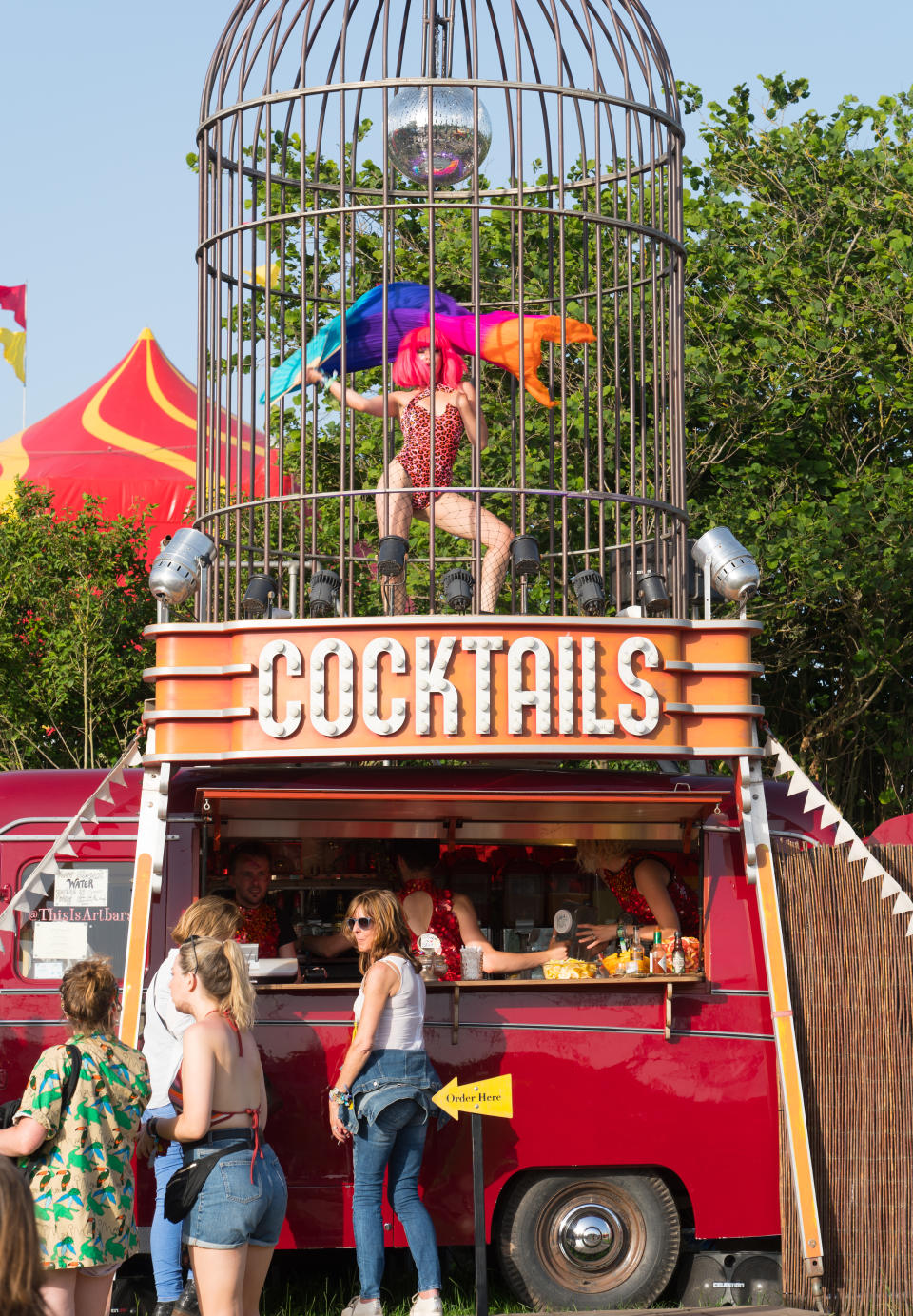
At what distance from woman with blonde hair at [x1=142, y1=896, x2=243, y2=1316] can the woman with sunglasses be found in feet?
2.19

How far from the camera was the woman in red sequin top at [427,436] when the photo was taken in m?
7.72

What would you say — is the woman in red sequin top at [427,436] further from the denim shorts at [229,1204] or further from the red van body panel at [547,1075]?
the denim shorts at [229,1204]

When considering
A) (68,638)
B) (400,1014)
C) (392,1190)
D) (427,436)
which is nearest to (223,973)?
(400,1014)

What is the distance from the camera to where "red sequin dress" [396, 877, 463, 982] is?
787 cm

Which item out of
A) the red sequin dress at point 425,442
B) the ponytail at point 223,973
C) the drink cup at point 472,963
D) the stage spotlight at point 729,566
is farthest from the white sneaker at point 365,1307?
the red sequin dress at point 425,442

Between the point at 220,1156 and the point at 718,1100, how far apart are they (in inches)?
115

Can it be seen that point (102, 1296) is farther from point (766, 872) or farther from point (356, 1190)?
point (766, 872)

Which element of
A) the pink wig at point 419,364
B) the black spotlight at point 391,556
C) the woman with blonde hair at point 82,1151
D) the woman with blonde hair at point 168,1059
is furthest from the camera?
the pink wig at point 419,364

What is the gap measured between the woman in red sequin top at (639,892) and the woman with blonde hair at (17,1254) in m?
5.11

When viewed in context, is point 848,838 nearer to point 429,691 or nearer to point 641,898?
point 641,898

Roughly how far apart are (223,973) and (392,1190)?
172 centimetres

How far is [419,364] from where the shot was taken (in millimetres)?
8242

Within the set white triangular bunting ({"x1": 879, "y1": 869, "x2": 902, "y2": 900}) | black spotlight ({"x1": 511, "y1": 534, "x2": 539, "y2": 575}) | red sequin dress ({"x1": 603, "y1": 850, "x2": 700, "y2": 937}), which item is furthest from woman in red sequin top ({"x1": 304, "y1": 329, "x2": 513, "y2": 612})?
white triangular bunting ({"x1": 879, "y1": 869, "x2": 902, "y2": 900})

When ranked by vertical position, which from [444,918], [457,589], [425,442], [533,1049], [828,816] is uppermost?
[425,442]
